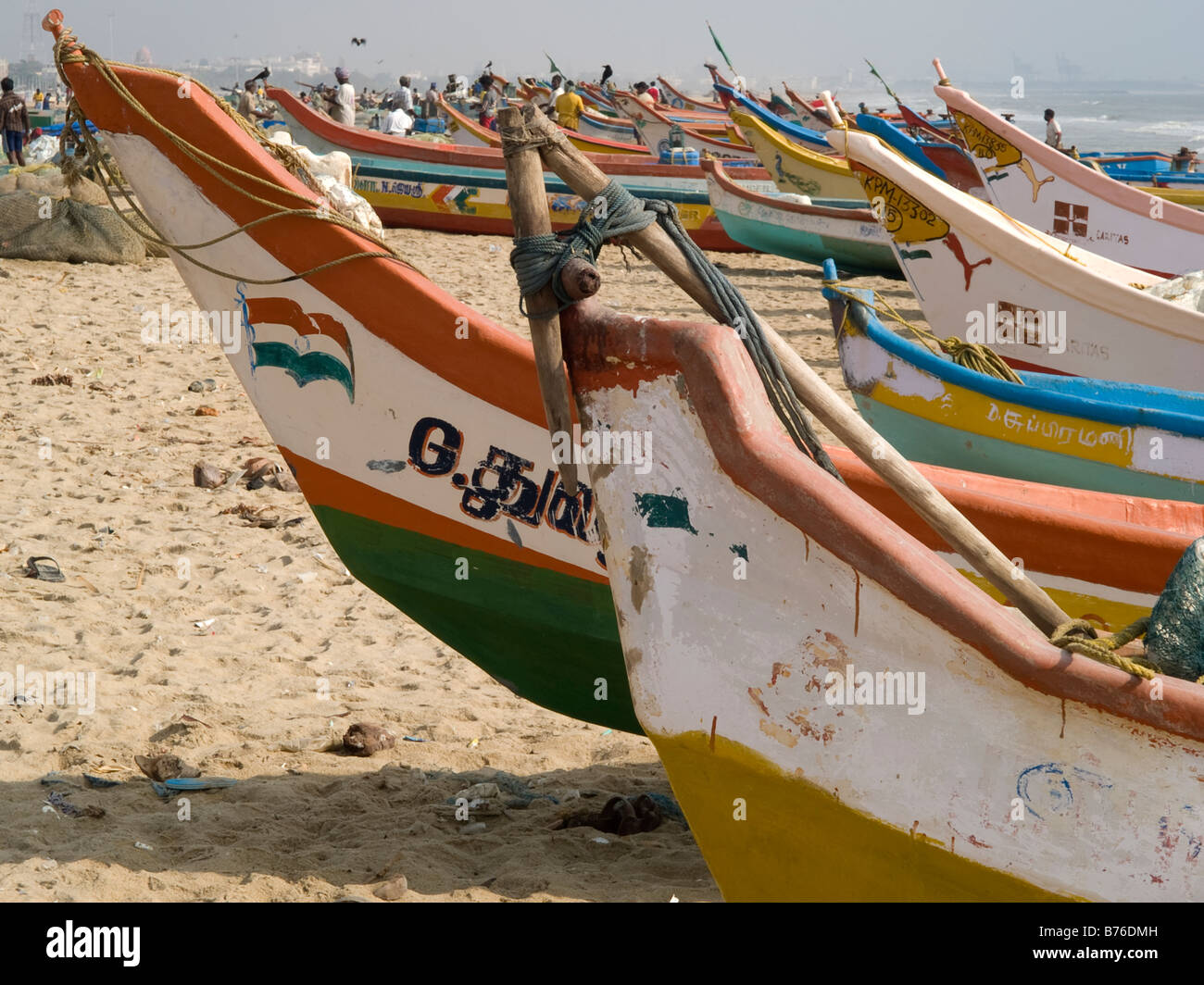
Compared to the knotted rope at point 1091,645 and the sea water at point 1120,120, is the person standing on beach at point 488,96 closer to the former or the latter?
the sea water at point 1120,120

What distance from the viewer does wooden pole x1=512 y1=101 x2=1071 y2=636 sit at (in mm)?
2252

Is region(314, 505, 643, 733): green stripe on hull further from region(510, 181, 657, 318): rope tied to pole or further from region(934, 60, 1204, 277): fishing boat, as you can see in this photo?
region(934, 60, 1204, 277): fishing boat

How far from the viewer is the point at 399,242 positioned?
12.7m

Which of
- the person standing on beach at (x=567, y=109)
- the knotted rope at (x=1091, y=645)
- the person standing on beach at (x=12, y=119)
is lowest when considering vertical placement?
the knotted rope at (x=1091, y=645)

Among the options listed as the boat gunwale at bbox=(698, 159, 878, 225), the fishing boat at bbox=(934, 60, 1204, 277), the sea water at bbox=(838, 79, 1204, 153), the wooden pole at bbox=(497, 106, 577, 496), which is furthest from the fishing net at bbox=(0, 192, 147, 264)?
the sea water at bbox=(838, 79, 1204, 153)

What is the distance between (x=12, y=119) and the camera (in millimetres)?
15297

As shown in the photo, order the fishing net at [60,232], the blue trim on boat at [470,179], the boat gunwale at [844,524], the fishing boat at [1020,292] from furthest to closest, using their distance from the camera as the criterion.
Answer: the blue trim on boat at [470,179] < the fishing net at [60,232] < the fishing boat at [1020,292] < the boat gunwale at [844,524]

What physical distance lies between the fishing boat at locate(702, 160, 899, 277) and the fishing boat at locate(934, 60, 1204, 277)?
7.85 feet

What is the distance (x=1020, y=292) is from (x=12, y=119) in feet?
46.4

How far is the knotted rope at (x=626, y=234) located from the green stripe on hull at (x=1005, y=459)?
2496 mm

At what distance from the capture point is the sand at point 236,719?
2.89 meters

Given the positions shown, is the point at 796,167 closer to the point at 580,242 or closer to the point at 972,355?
the point at 972,355

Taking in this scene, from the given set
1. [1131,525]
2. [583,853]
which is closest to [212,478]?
[583,853]

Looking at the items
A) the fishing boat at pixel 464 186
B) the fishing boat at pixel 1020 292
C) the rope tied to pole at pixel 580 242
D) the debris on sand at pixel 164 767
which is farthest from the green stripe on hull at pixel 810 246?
the rope tied to pole at pixel 580 242
